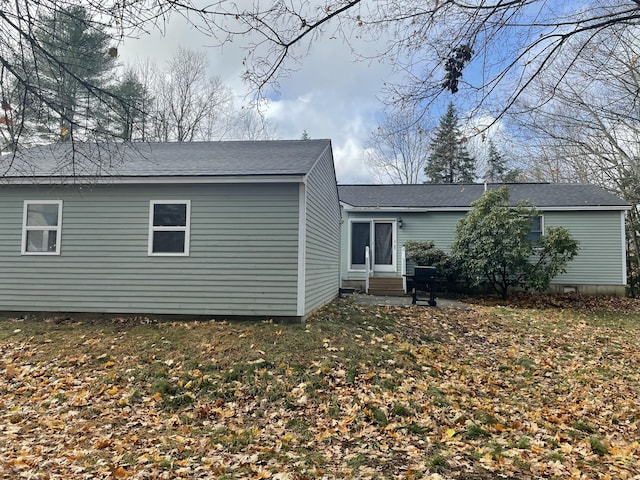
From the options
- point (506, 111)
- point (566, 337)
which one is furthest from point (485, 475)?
point (566, 337)

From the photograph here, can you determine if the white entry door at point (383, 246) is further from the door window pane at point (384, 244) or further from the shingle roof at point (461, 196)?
the shingle roof at point (461, 196)

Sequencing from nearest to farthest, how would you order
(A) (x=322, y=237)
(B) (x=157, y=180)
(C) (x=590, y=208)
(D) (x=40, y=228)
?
(B) (x=157, y=180) < (D) (x=40, y=228) < (A) (x=322, y=237) < (C) (x=590, y=208)

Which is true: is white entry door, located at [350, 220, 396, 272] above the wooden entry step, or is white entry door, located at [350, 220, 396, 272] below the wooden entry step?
above

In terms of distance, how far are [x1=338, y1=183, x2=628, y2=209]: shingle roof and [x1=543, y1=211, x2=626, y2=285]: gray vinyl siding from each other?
1.75ft

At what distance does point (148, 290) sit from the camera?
28.3 ft

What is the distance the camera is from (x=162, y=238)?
28.7ft

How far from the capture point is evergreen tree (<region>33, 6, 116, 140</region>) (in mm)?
3873

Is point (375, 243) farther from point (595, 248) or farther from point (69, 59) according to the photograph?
point (69, 59)

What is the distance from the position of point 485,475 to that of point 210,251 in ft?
21.6

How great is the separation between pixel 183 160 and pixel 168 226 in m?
1.98

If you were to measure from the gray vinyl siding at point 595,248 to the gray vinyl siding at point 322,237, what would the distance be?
26.6ft

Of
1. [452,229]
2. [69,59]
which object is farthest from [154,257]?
[452,229]

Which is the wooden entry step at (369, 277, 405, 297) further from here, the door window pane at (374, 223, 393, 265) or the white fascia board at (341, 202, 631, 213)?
the white fascia board at (341, 202, 631, 213)

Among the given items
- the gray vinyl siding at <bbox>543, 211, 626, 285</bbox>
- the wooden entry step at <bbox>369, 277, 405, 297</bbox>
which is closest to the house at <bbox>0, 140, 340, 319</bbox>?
the wooden entry step at <bbox>369, 277, 405, 297</bbox>
